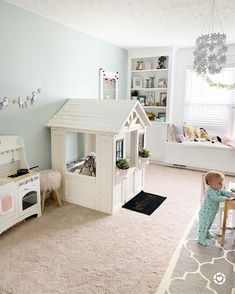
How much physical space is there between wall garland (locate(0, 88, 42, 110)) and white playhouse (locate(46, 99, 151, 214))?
412mm

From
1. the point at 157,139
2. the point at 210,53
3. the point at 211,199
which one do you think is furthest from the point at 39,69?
the point at 157,139

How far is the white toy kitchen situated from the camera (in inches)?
104

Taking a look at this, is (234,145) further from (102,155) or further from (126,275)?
(126,275)

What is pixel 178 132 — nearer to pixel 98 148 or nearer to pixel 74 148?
pixel 74 148

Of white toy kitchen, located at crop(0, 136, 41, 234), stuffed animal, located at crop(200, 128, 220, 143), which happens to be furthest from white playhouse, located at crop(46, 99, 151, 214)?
stuffed animal, located at crop(200, 128, 220, 143)

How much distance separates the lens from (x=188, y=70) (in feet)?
17.8

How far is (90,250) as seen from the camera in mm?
2465

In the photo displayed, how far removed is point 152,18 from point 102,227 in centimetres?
267

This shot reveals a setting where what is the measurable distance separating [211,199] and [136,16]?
236 cm

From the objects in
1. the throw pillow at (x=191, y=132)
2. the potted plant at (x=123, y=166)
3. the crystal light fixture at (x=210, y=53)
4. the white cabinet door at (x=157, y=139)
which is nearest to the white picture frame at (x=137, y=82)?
the white cabinet door at (x=157, y=139)

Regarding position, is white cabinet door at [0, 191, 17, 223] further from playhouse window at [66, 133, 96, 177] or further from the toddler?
the toddler

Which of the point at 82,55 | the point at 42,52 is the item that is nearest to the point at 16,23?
the point at 42,52

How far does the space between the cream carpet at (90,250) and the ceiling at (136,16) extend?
2.48 m

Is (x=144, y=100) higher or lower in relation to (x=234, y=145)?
higher
